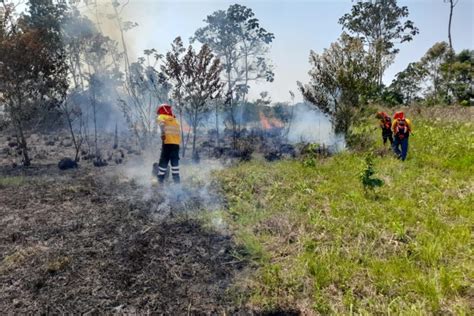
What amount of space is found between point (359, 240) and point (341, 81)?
7758 millimetres

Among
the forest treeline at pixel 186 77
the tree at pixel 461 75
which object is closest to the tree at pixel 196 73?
the forest treeline at pixel 186 77

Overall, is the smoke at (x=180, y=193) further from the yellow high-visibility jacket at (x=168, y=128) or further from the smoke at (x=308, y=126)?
the smoke at (x=308, y=126)

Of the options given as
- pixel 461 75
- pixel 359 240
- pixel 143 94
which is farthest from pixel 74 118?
pixel 461 75

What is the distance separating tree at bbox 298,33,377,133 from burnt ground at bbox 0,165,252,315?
6929 mm

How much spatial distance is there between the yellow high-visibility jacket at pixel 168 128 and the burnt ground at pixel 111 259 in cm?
128

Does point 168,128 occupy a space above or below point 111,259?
above

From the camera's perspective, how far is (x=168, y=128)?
6996 millimetres

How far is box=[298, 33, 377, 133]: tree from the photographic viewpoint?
34.7 feet

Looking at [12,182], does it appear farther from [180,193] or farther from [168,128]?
[180,193]

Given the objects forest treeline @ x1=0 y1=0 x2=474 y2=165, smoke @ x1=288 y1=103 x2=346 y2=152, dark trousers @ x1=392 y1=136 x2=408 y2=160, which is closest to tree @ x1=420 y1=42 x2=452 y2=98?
forest treeline @ x1=0 y1=0 x2=474 y2=165

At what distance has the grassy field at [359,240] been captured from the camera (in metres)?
3.01

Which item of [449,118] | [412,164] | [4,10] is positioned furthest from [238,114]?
[412,164]

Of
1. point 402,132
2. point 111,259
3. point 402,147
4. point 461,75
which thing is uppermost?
point 461,75

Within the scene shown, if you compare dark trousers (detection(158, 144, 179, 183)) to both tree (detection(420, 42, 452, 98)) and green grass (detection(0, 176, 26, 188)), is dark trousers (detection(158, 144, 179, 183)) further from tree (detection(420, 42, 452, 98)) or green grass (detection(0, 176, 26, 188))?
tree (detection(420, 42, 452, 98))
